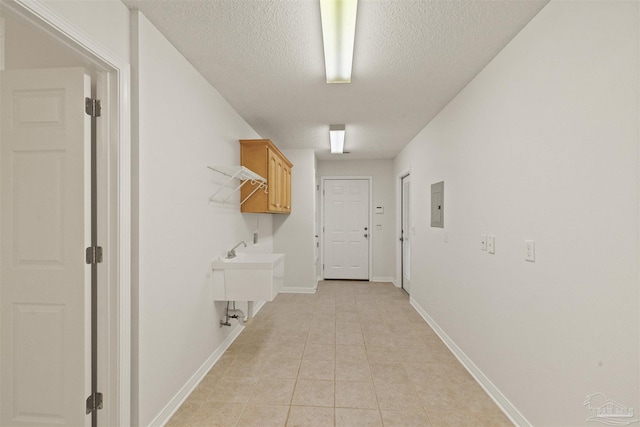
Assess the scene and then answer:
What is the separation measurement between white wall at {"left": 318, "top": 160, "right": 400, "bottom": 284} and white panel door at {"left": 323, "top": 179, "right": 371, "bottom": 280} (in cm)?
16

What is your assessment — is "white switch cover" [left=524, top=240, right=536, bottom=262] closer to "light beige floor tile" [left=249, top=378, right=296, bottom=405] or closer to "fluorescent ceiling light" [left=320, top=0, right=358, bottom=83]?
"fluorescent ceiling light" [left=320, top=0, right=358, bottom=83]

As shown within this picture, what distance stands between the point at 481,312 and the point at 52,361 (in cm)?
271

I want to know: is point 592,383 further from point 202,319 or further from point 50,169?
point 50,169

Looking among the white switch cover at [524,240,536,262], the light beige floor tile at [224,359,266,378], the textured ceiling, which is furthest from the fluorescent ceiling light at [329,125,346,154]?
the light beige floor tile at [224,359,266,378]

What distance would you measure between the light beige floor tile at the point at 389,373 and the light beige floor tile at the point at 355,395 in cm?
14

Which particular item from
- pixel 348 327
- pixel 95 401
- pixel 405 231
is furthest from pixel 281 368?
pixel 405 231

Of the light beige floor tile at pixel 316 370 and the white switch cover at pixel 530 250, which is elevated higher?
the white switch cover at pixel 530 250

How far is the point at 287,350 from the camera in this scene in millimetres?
2984

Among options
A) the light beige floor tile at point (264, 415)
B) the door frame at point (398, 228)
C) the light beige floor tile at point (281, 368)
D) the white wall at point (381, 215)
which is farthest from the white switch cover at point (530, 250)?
the white wall at point (381, 215)

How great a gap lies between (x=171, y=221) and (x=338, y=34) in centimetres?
156

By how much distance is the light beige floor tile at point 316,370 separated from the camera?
2486 millimetres

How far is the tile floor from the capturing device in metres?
2.00

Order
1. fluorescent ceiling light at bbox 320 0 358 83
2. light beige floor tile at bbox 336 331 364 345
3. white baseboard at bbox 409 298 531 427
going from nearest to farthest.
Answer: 1. fluorescent ceiling light at bbox 320 0 358 83
2. white baseboard at bbox 409 298 531 427
3. light beige floor tile at bbox 336 331 364 345

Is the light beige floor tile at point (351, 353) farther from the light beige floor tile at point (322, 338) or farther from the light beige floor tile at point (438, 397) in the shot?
the light beige floor tile at point (438, 397)
